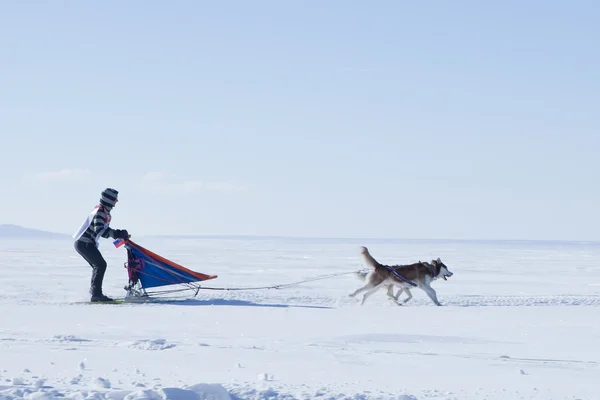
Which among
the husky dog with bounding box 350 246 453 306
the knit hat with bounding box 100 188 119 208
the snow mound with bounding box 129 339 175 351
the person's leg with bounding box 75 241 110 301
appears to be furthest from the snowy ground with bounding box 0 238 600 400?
the knit hat with bounding box 100 188 119 208

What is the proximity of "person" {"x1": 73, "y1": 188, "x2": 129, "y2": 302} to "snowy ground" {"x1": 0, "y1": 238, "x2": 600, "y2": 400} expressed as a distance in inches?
18.1

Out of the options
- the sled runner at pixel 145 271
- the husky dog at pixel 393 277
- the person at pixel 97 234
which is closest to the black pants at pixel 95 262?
the person at pixel 97 234

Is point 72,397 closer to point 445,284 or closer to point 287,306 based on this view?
point 287,306

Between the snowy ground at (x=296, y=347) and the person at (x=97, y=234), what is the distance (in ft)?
1.51

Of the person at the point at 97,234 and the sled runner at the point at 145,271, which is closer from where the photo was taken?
the person at the point at 97,234

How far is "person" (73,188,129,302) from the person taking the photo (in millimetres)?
8953

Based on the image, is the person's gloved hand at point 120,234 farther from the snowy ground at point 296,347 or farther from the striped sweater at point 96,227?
the snowy ground at point 296,347

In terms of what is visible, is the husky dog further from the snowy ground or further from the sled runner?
the sled runner

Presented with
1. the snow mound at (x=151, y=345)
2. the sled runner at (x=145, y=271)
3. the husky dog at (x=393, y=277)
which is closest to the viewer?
the snow mound at (x=151, y=345)

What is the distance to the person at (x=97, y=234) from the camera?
352 inches

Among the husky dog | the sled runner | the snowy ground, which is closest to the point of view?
the snowy ground

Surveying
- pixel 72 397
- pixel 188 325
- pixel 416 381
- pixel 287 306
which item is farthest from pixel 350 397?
pixel 287 306

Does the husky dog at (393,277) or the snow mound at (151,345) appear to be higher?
the husky dog at (393,277)

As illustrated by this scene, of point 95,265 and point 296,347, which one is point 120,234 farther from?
point 296,347
